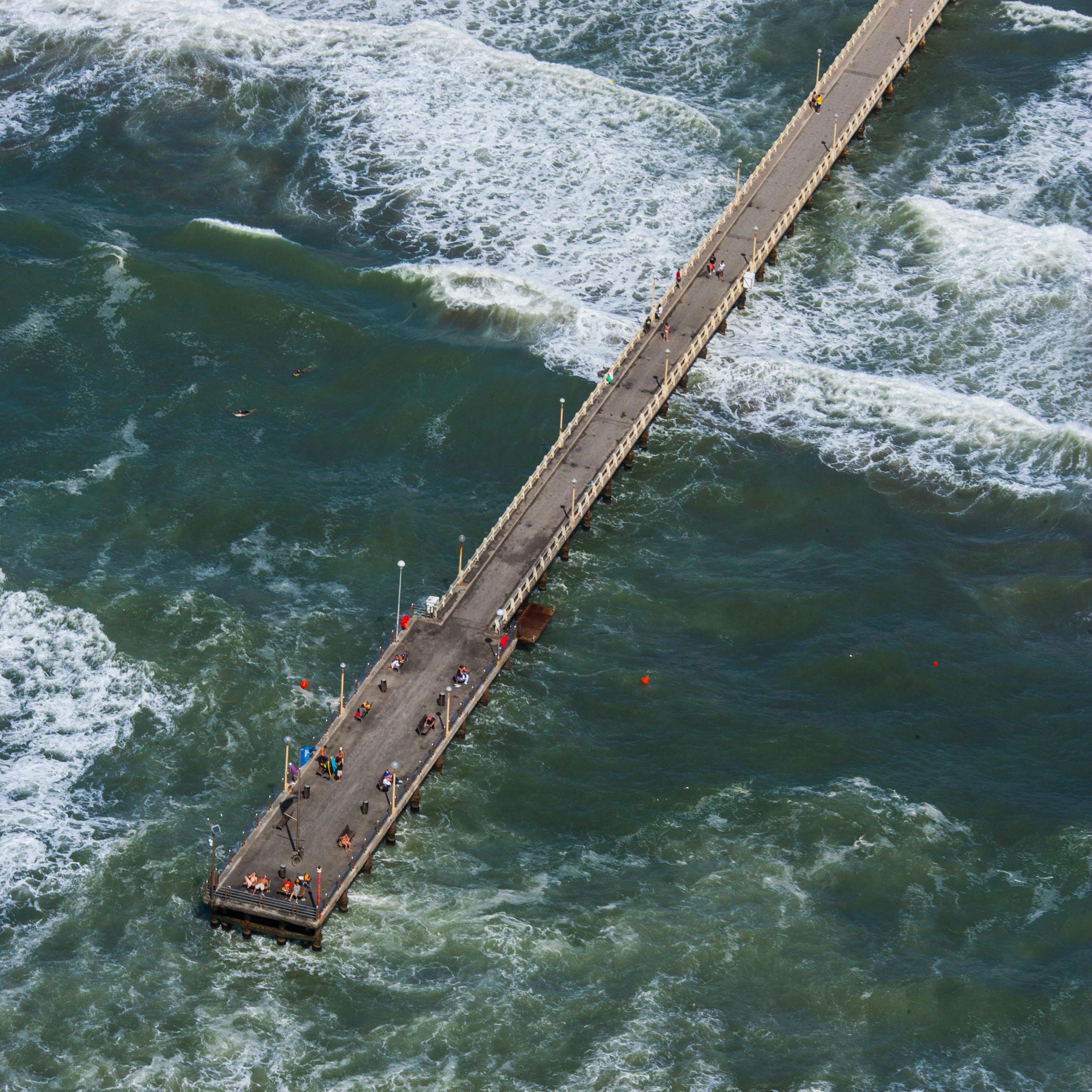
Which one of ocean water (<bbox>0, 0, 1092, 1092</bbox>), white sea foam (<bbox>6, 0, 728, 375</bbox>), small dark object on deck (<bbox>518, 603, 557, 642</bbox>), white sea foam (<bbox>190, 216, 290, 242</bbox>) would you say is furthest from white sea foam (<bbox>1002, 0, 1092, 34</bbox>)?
small dark object on deck (<bbox>518, 603, 557, 642</bbox>)

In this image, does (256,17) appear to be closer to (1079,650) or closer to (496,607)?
(496,607)

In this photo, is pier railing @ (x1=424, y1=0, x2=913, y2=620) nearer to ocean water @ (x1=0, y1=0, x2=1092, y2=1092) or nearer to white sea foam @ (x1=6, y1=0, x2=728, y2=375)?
ocean water @ (x1=0, y1=0, x2=1092, y2=1092)

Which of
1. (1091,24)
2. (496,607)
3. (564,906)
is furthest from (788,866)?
(1091,24)

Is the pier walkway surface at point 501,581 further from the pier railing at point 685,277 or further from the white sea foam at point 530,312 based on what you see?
the white sea foam at point 530,312

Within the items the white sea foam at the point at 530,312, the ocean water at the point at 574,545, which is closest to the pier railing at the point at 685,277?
the ocean water at the point at 574,545

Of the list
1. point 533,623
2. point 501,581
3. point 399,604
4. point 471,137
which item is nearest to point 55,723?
point 399,604
